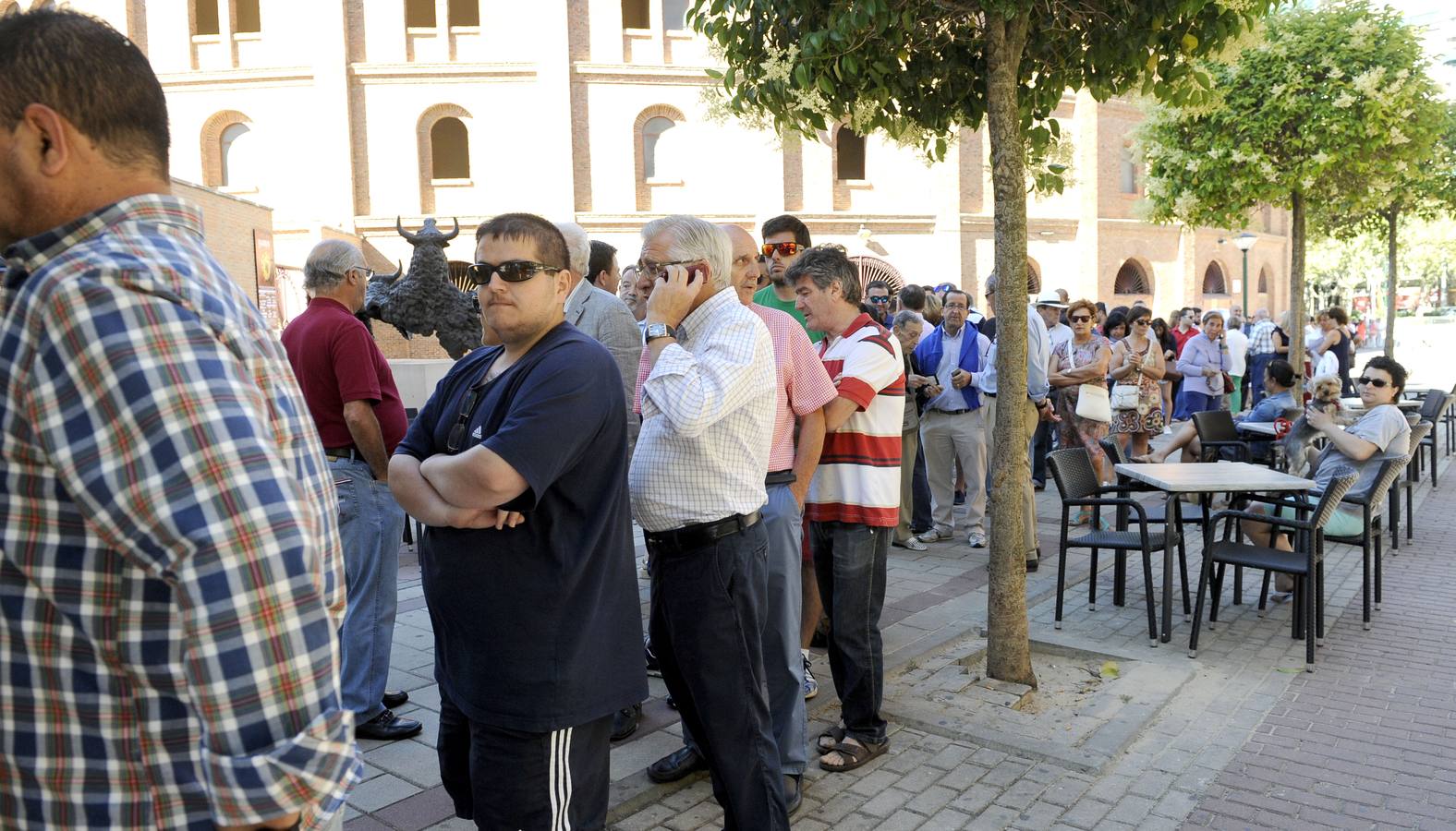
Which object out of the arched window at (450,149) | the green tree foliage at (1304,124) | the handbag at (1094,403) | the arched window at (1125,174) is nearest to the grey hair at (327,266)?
the handbag at (1094,403)

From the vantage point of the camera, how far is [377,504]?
4.49 metres

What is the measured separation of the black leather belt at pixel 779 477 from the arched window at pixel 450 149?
2572 centimetres

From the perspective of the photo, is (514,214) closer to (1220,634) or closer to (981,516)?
(1220,634)

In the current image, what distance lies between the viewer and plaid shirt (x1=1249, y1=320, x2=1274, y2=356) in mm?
17203

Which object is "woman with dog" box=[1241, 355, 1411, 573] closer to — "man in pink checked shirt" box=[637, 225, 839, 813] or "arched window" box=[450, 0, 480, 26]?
"man in pink checked shirt" box=[637, 225, 839, 813]

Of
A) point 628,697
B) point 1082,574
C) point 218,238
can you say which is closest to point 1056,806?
point 628,697

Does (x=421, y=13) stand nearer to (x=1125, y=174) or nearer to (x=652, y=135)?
(x=652, y=135)

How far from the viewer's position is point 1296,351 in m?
12.4

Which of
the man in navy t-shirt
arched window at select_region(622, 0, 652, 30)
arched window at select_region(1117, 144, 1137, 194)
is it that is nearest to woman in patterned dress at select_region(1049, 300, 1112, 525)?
the man in navy t-shirt

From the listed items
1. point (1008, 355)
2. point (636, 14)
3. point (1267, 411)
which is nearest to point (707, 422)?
point (1008, 355)

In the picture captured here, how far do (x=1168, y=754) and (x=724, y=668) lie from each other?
8.24 feet

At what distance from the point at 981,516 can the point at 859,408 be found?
16.1ft

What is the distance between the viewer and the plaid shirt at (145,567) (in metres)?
1.33

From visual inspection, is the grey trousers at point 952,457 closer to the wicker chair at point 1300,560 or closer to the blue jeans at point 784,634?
the wicker chair at point 1300,560
